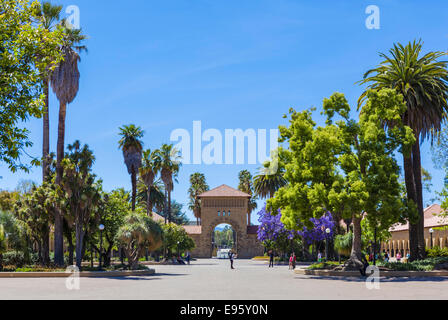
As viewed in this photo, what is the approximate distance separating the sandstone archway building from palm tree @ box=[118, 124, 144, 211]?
134ft

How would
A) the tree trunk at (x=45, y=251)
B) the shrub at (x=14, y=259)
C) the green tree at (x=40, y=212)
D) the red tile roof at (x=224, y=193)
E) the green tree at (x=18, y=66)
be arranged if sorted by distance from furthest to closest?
the red tile roof at (x=224, y=193) < the tree trunk at (x=45, y=251) < the green tree at (x=40, y=212) < the shrub at (x=14, y=259) < the green tree at (x=18, y=66)

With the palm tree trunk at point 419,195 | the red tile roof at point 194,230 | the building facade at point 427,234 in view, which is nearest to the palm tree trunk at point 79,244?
the palm tree trunk at point 419,195

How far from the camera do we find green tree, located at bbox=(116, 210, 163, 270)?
3008 cm

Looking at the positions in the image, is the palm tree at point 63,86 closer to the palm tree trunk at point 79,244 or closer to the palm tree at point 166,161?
the palm tree trunk at point 79,244

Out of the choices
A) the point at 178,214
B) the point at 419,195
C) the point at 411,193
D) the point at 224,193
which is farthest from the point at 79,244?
the point at 178,214

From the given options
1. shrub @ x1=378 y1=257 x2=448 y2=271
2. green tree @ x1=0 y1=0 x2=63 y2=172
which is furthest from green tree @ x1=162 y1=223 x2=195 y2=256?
green tree @ x1=0 y1=0 x2=63 y2=172

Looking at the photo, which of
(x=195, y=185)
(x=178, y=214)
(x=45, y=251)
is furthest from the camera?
(x=178, y=214)

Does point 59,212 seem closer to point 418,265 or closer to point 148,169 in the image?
point 418,265

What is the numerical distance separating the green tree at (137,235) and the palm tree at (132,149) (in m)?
17.5

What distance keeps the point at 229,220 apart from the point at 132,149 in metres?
42.8

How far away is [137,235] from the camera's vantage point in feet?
99.3

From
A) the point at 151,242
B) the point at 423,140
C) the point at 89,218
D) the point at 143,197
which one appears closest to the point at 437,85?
the point at 423,140

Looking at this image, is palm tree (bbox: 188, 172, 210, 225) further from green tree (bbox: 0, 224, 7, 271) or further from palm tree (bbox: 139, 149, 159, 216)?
green tree (bbox: 0, 224, 7, 271)

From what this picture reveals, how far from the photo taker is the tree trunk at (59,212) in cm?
3306
